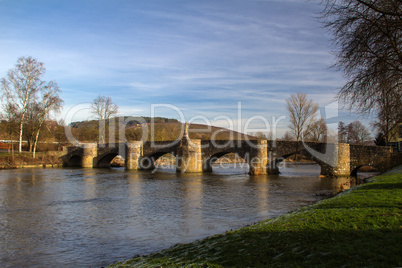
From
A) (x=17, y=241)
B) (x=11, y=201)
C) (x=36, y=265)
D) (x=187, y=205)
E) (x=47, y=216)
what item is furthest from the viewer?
Result: (x=11, y=201)

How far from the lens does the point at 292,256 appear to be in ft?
16.1

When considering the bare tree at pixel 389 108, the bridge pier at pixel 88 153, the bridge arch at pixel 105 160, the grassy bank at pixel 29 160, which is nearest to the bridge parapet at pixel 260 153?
the bridge arch at pixel 105 160

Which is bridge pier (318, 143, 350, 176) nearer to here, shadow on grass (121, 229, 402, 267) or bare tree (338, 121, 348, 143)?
shadow on grass (121, 229, 402, 267)

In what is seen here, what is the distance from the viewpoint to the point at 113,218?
38.5ft

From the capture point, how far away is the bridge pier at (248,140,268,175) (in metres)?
29.1

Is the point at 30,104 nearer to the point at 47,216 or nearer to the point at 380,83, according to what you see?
the point at 47,216

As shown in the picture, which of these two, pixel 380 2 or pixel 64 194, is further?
pixel 64 194

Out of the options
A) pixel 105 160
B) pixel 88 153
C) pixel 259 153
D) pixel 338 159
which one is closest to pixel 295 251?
pixel 338 159

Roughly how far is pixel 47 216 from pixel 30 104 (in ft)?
105

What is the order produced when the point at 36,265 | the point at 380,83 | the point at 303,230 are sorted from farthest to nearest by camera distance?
the point at 380,83 < the point at 36,265 < the point at 303,230

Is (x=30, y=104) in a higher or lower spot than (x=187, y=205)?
higher

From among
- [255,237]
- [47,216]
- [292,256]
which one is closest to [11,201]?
[47,216]

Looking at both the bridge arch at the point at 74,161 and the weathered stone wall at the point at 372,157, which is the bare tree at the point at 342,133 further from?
the bridge arch at the point at 74,161

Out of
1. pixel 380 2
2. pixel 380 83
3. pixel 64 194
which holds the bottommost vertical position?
pixel 64 194
